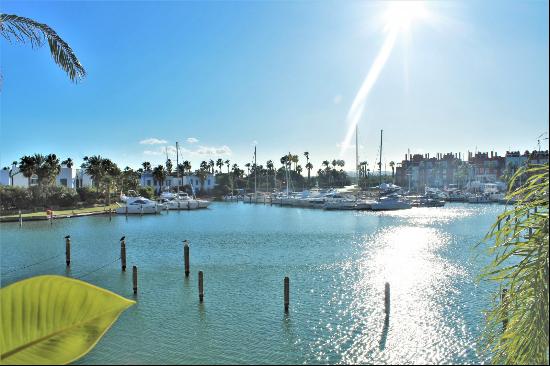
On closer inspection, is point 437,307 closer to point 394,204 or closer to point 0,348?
point 0,348

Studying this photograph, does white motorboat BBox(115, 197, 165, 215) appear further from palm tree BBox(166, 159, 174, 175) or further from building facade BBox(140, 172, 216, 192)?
palm tree BBox(166, 159, 174, 175)

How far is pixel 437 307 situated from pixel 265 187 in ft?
469

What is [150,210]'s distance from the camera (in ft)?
259

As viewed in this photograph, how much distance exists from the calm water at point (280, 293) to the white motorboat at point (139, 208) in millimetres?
22936

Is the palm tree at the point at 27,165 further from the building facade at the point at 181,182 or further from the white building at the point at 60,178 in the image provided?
the building facade at the point at 181,182

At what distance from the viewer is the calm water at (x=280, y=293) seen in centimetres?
1678

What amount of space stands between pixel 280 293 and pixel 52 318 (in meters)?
23.7

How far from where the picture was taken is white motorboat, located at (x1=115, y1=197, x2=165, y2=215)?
7531cm

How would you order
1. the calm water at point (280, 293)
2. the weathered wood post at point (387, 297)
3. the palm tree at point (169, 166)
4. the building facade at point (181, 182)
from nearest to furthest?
the calm water at point (280, 293) → the weathered wood post at point (387, 297) → the building facade at point (181, 182) → the palm tree at point (169, 166)

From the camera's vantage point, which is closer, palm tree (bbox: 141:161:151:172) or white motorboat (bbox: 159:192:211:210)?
white motorboat (bbox: 159:192:211:210)

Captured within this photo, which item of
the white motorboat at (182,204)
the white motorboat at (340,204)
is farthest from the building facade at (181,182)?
the white motorboat at (340,204)

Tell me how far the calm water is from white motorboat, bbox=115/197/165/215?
2294 cm

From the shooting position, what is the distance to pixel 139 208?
7694 cm

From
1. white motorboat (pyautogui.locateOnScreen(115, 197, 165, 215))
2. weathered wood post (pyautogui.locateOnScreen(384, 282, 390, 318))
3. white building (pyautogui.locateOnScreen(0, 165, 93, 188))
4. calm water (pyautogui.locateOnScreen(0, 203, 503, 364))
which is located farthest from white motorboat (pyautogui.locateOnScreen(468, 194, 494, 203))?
weathered wood post (pyautogui.locateOnScreen(384, 282, 390, 318))
